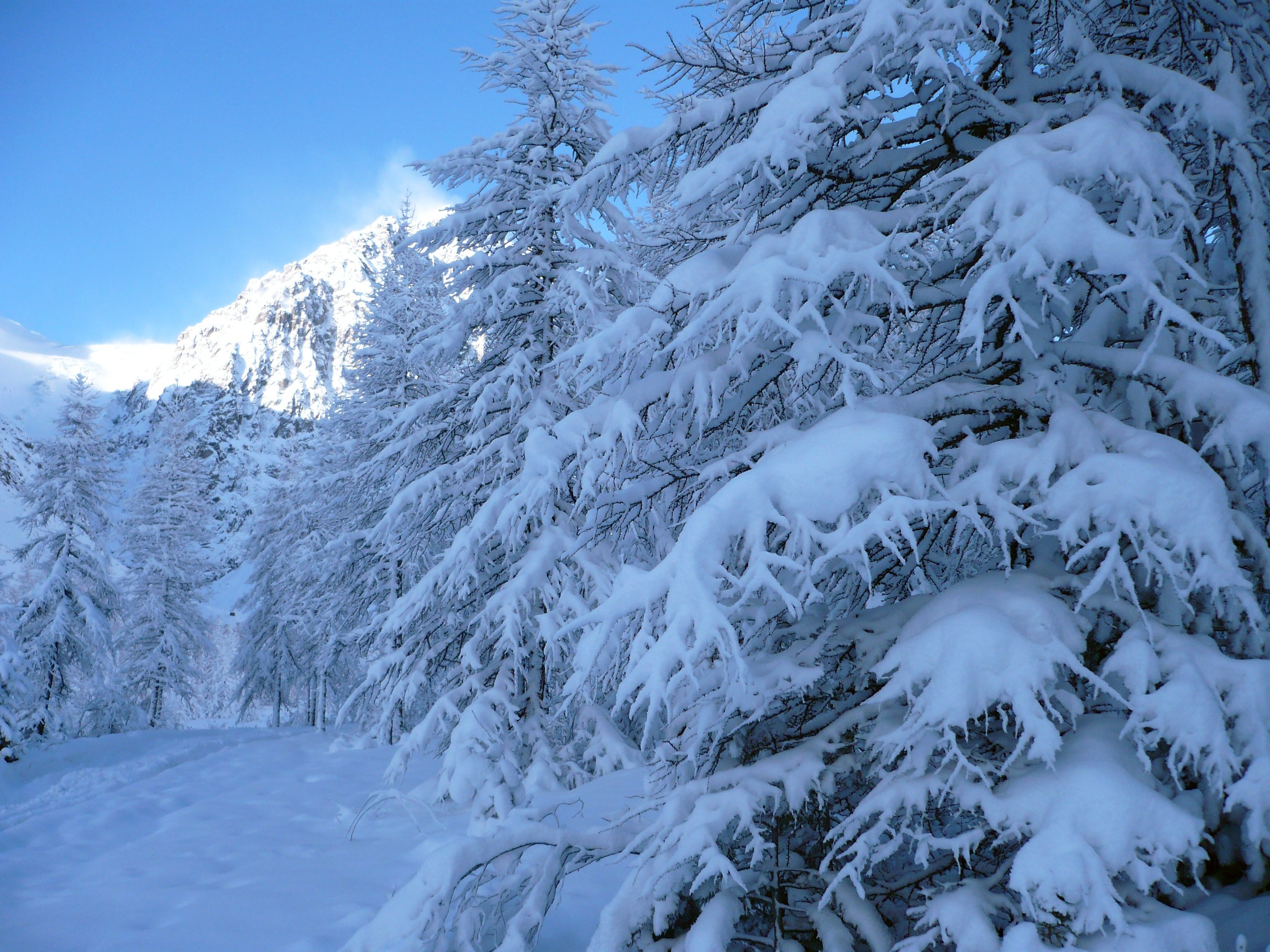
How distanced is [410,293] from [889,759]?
1689 centimetres

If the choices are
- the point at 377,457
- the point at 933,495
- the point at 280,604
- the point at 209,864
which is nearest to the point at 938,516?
the point at 933,495

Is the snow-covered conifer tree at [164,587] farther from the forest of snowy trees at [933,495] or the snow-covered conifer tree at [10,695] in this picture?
the forest of snowy trees at [933,495]

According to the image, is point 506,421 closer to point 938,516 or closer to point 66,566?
point 938,516

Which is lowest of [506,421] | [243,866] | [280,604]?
[243,866]

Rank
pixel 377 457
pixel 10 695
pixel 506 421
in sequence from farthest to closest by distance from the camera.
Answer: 1. pixel 10 695
2. pixel 377 457
3. pixel 506 421

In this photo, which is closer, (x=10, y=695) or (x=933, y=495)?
(x=933, y=495)

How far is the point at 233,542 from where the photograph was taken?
138000 millimetres

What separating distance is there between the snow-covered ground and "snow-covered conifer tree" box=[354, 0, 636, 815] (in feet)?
4.08

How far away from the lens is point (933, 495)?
9.52ft

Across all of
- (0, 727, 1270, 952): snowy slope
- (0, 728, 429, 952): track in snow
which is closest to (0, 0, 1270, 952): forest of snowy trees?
(0, 727, 1270, 952): snowy slope

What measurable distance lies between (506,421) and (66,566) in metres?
21.2

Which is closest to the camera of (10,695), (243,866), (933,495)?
(933,495)

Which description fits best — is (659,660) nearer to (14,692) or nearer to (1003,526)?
(1003,526)

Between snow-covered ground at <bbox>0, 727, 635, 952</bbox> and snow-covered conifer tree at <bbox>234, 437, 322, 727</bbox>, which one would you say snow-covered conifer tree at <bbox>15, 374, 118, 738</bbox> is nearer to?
snow-covered conifer tree at <bbox>234, 437, 322, 727</bbox>
